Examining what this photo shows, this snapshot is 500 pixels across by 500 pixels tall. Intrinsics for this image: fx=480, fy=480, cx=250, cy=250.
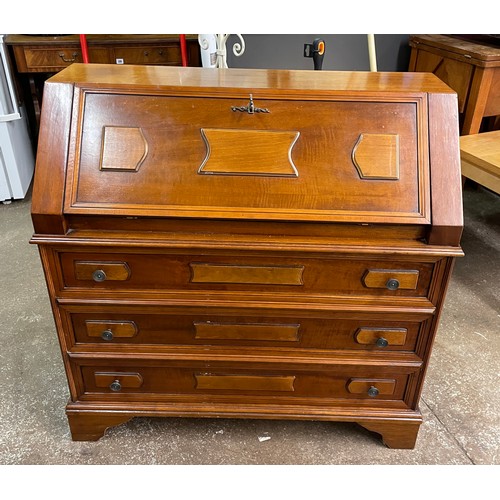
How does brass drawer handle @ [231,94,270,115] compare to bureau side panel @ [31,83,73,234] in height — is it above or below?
above

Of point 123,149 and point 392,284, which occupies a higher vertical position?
point 123,149

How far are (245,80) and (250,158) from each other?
0.32 metres

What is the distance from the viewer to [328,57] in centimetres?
360

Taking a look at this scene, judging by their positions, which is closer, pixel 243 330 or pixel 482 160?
pixel 243 330

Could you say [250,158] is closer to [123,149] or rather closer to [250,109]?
[250,109]

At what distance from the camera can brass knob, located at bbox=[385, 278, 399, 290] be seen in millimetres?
1356

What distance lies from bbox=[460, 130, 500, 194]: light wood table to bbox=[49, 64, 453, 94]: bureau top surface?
3.27 ft

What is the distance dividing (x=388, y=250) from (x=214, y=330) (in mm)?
574

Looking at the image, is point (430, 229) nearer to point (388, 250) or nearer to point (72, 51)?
point (388, 250)

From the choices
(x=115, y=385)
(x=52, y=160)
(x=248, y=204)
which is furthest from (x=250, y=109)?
(x=115, y=385)

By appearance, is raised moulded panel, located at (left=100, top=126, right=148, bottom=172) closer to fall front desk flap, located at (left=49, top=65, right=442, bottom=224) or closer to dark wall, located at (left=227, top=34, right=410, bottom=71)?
fall front desk flap, located at (left=49, top=65, right=442, bottom=224)

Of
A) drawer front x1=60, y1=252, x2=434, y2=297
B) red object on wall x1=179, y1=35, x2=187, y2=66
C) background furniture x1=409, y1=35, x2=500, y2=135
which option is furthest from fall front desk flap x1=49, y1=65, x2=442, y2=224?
red object on wall x1=179, y1=35, x2=187, y2=66

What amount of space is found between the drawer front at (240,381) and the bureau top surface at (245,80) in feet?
2.80

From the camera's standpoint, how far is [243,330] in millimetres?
1479
